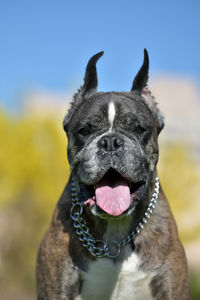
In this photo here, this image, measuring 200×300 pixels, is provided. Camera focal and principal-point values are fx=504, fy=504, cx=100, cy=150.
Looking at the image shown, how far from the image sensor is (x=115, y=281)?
3.78m

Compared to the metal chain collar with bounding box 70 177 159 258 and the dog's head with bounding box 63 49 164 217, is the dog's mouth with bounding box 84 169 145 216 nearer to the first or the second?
the dog's head with bounding box 63 49 164 217

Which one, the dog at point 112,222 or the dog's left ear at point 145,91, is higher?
the dog's left ear at point 145,91

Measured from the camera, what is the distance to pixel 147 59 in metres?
4.19

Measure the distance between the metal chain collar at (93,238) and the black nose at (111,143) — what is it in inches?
21.5

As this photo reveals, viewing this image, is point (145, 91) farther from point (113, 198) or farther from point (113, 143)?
point (113, 198)

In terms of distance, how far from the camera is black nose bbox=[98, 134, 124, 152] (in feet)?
11.9

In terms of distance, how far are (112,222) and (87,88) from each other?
1210 millimetres

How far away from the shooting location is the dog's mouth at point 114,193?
3629mm

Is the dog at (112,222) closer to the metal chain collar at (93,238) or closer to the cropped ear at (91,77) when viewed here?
the metal chain collar at (93,238)

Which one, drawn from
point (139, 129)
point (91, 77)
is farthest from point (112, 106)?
point (91, 77)

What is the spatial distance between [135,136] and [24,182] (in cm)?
445

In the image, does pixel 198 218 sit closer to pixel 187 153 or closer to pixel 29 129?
pixel 187 153

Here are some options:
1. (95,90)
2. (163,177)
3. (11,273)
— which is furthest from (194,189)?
(95,90)

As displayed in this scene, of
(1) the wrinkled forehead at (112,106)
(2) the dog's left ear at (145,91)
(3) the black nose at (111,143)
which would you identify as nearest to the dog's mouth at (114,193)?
(3) the black nose at (111,143)
